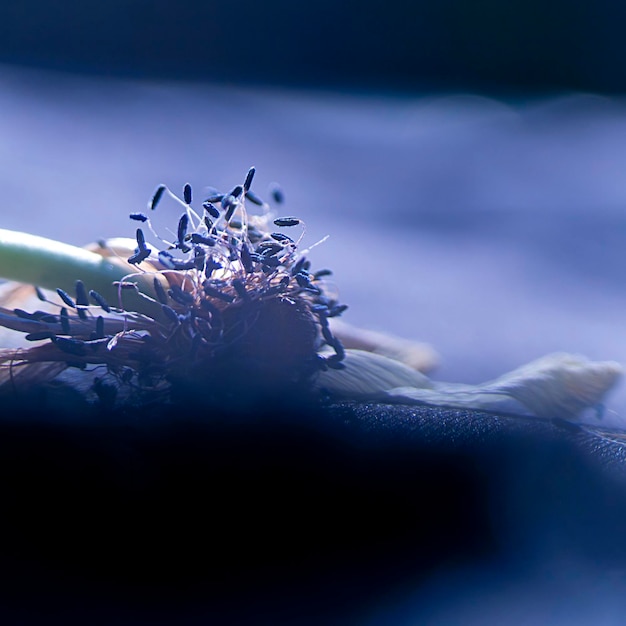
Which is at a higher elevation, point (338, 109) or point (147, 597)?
point (338, 109)

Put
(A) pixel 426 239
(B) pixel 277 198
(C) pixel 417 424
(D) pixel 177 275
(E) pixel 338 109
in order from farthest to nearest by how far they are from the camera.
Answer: (E) pixel 338 109
(A) pixel 426 239
(B) pixel 277 198
(D) pixel 177 275
(C) pixel 417 424

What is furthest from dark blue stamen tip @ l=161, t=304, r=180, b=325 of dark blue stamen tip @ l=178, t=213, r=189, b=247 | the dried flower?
dark blue stamen tip @ l=178, t=213, r=189, b=247

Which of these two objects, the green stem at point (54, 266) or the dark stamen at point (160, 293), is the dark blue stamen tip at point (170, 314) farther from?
the green stem at point (54, 266)

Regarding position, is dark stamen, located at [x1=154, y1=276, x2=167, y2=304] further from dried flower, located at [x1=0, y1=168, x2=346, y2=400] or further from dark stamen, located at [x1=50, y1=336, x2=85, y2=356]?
dark stamen, located at [x1=50, y1=336, x2=85, y2=356]

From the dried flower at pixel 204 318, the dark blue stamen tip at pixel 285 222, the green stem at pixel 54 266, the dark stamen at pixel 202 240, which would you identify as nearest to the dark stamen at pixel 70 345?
the dried flower at pixel 204 318

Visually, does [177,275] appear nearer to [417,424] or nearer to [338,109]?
[417,424]

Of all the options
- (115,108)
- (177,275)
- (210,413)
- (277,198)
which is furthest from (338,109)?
(210,413)

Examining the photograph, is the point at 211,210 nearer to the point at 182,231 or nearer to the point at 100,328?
the point at 182,231
